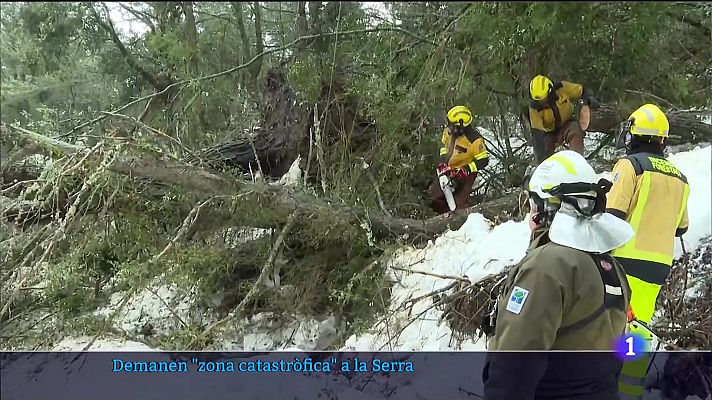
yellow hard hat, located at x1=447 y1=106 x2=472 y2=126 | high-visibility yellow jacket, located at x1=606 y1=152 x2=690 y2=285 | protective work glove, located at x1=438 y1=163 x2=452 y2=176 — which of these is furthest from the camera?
protective work glove, located at x1=438 y1=163 x2=452 y2=176

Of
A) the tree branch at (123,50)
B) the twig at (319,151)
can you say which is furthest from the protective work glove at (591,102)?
the tree branch at (123,50)

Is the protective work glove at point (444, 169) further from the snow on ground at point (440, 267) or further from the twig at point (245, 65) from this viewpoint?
the twig at point (245, 65)

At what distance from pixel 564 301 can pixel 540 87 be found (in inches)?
125

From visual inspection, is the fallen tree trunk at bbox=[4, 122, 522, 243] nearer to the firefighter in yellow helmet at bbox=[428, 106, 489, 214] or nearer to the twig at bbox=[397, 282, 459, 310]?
the firefighter in yellow helmet at bbox=[428, 106, 489, 214]

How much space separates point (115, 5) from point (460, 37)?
2.30 metres

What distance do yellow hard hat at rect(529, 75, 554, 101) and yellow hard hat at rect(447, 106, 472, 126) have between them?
22.2 inches

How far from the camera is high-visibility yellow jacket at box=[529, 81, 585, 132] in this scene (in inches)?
167

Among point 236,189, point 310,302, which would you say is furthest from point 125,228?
point 310,302

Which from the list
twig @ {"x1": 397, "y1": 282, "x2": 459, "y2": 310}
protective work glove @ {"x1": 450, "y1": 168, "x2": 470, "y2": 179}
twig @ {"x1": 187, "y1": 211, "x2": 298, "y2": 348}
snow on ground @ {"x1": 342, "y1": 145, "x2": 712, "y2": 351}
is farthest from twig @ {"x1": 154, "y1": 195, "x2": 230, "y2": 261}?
protective work glove @ {"x1": 450, "y1": 168, "x2": 470, "y2": 179}

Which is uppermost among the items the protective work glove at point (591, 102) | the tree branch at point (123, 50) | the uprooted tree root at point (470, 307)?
the tree branch at point (123, 50)

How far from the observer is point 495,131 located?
534cm

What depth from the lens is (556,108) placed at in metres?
4.30

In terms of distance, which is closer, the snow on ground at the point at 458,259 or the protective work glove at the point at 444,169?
the snow on ground at the point at 458,259

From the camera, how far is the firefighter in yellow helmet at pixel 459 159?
475 centimetres
